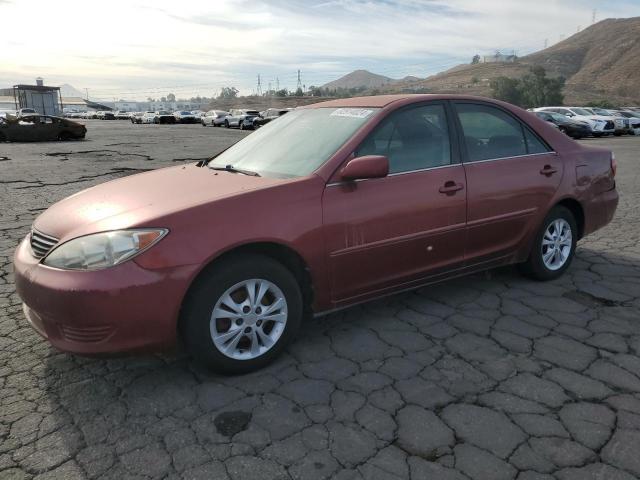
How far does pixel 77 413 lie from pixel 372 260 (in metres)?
1.91

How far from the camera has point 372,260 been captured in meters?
3.36

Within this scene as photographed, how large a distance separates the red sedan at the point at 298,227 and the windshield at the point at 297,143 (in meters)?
0.02

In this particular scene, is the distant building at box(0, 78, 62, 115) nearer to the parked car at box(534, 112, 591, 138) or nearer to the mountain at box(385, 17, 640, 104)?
the mountain at box(385, 17, 640, 104)

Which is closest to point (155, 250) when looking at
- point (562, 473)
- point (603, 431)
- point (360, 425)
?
point (360, 425)

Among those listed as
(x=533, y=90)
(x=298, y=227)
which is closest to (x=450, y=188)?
(x=298, y=227)

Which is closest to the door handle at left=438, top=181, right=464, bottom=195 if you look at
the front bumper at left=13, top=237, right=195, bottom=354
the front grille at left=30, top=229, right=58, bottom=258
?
the front bumper at left=13, top=237, right=195, bottom=354

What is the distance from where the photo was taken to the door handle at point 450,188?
3650mm

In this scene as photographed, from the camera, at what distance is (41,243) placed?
3.03 meters

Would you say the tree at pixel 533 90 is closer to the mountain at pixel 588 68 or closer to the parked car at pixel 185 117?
the mountain at pixel 588 68

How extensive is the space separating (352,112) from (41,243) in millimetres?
2230

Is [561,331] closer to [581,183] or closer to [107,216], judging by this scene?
[581,183]

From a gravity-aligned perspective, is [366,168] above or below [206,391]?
above

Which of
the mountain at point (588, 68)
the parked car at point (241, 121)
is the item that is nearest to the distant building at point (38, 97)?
the parked car at point (241, 121)

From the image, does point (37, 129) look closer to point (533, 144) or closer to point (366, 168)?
point (533, 144)
